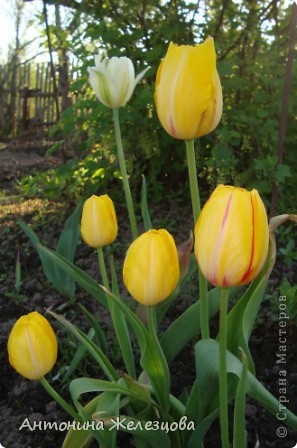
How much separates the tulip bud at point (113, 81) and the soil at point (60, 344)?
0.59 metres

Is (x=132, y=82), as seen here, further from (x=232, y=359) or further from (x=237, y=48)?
(x=237, y=48)

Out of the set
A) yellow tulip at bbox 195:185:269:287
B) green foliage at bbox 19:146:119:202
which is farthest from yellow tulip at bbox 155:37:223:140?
green foliage at bbox 19:146:119:202

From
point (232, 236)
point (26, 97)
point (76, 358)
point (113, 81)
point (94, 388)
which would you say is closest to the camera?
point (232, 236)

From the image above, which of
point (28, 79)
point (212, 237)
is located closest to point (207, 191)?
point (212, 237)

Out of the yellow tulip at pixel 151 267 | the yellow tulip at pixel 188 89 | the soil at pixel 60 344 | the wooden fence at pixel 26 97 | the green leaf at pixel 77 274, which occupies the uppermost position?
the wooden fence at pixel 26 97

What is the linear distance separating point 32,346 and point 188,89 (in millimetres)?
386

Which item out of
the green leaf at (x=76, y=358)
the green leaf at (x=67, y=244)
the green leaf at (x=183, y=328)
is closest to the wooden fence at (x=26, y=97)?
the green leaf at (x=67, y=244)

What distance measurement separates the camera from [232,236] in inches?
25.4

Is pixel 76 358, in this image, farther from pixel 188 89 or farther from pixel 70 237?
pixel 188 89

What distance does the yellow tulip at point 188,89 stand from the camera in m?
0.74

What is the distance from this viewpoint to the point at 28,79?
7.48m

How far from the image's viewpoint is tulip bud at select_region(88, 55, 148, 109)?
105cm

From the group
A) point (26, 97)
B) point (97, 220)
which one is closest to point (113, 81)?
point (97, 220)

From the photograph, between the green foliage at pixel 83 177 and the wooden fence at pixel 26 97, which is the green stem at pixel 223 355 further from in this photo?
the wooden fence at pixel 26 97
